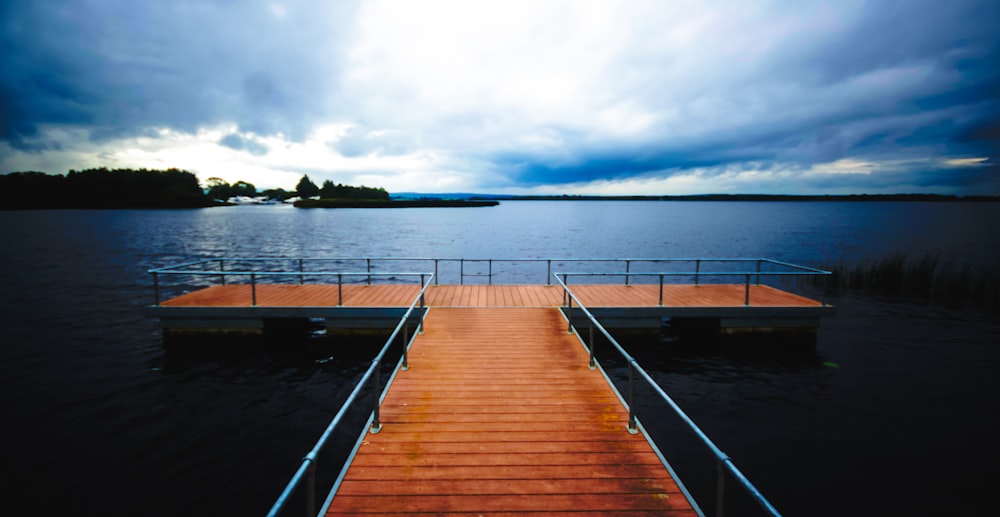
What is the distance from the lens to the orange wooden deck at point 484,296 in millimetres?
12440

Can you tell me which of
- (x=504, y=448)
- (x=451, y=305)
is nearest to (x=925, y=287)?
(x=451, y=305)

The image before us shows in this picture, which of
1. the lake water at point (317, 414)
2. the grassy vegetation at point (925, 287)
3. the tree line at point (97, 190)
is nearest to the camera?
the lake water at point (317, 414)

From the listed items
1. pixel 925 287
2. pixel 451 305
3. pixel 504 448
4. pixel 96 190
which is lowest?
pixel 925 287

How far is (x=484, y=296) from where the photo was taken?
13.3m

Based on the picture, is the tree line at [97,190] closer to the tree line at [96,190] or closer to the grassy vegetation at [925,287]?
the tree line at [96,190]

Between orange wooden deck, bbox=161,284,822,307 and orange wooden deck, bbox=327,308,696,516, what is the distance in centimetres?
454

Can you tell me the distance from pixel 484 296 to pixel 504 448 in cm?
830

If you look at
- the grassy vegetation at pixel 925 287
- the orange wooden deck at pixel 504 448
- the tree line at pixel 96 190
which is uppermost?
the tree line at pixel 96 190

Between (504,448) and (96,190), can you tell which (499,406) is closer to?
(504,448)

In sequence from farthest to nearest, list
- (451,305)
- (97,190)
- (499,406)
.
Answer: (97,190)
(451,305)
(499,406)

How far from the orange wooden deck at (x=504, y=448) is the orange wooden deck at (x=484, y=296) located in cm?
454

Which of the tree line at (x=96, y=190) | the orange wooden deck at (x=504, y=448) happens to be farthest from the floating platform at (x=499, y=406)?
the tree line at (x=96, y=190)

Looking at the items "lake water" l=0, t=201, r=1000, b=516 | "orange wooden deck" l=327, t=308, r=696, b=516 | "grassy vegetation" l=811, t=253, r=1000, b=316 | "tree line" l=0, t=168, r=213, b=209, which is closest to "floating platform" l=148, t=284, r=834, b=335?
"lake water" l=0, t=201, r=1000, b=516

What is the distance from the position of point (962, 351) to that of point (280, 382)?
66.5ft
